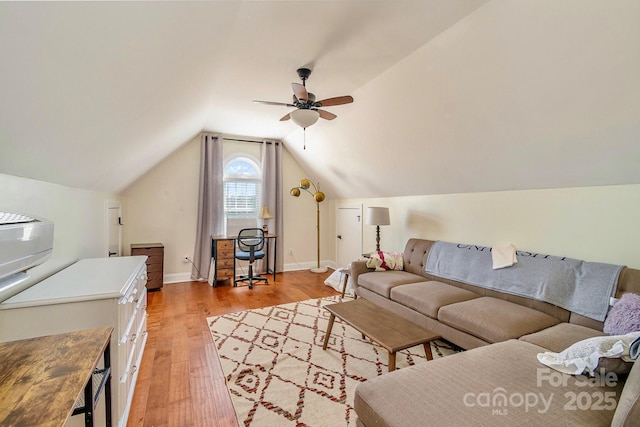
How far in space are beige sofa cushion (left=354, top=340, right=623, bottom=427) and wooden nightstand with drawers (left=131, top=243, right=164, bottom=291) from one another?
4.02 metres

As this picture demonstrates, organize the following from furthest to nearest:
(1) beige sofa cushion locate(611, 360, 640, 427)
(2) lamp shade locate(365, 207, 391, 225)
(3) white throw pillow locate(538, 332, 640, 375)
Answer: (2) lamp shade locate(365, 207, 391, 225) < (3) white throw pillow locate(538, 332, 640, 375) < (1) beige sofa cushion locate(611, 360, 640, 427)

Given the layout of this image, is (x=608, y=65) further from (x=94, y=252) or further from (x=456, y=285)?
(x=94, y=252)

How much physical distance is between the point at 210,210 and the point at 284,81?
115 inches

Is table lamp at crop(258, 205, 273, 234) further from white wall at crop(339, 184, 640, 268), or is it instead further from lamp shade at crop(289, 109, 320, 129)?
lamp shade at crop(289, 109, 320, 129)

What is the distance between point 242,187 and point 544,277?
477 cm

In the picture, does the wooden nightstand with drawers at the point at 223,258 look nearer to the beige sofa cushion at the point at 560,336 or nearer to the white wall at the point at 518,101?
the white wall at the point at 518,101

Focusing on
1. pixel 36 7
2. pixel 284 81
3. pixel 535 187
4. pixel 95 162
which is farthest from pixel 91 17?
pixel 535 187

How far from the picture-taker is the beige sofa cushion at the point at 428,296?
2.57 m

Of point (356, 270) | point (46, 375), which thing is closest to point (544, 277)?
point (356, 270)

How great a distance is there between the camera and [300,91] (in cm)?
242

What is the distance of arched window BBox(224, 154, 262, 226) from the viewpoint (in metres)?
5.37

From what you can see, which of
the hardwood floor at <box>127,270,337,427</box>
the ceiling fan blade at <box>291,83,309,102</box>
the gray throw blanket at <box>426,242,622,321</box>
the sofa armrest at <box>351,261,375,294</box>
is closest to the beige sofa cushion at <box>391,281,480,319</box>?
the gray throw blanket at <box>426,242,622,321</box>

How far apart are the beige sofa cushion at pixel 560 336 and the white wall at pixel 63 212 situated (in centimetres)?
314

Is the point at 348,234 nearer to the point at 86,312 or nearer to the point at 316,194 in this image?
the point at 316,194
